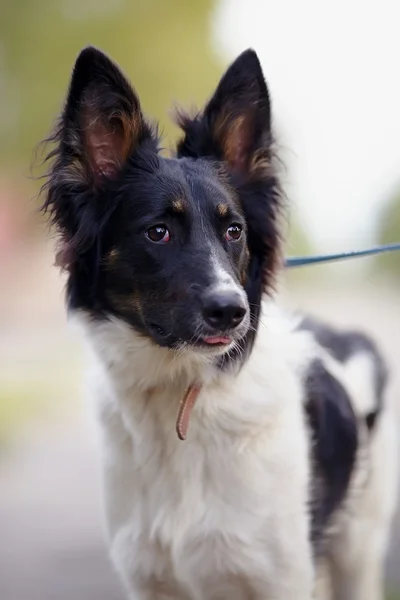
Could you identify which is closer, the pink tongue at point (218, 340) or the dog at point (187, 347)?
the pink tongue at point (218, 340)

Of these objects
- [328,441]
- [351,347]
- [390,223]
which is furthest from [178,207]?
[390,223]

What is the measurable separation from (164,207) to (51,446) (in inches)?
194

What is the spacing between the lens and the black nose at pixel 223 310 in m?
2.35

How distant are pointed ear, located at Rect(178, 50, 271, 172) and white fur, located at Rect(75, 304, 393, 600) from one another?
71 centimetres

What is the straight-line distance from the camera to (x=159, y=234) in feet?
8.76

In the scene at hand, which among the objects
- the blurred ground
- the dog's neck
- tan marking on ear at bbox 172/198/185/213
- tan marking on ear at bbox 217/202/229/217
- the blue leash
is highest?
tan marking on ear at bbox 172/198/185/213

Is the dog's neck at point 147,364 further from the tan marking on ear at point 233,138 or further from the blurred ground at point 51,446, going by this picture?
the tan marking on ear at point 233,138

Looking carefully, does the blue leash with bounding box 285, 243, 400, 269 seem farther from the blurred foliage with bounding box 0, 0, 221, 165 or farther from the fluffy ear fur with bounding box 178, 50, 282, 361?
the blurred foliage with bounding box 0, 0, 221, 165

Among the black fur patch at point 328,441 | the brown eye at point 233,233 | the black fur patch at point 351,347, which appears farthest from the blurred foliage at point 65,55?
the brown eye at point 233,233

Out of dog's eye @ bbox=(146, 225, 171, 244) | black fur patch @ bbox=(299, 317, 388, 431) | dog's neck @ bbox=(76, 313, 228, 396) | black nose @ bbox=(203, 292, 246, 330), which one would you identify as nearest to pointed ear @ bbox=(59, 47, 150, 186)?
dog's eye @ bbox=(146, 225, 171, 244)

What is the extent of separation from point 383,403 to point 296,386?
104 centimetres

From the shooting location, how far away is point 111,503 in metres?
2.88

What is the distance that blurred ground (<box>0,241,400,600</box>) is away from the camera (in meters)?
4.59

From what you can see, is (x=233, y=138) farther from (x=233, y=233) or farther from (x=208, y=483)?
(x=208, y=483)
